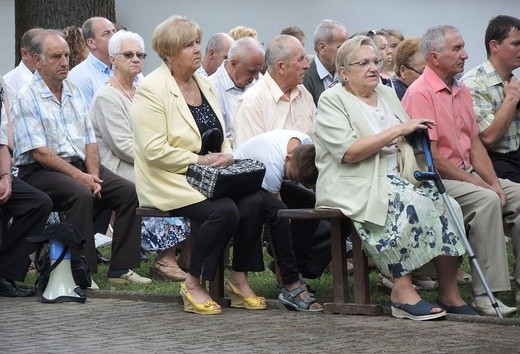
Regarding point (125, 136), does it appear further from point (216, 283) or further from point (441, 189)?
point (441, 189)

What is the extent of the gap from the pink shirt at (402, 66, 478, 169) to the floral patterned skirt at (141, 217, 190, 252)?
2.37 m

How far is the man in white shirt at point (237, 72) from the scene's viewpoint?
12344 millimetres

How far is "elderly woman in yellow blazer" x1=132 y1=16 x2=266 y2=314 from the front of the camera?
32.9 ft

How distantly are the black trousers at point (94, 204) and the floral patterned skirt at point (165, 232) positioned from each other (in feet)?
1.65

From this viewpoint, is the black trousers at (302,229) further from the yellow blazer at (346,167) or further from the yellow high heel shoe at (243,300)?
the yellow blazer at (346,167)

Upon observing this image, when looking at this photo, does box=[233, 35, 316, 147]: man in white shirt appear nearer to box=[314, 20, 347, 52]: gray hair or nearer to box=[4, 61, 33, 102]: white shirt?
box=[314, 20, 347, 52]: gray hair

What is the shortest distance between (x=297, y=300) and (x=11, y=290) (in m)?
2.19

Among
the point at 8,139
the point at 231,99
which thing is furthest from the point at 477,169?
the point at 8,139

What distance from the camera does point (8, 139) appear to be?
11.5 metres

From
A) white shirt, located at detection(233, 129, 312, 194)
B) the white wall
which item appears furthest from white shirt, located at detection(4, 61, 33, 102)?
the white wall

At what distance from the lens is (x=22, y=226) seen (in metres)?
11.1

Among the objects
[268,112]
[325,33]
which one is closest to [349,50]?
[268,112]

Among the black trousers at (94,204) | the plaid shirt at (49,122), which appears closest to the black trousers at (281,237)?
the black trousers at (94,204)

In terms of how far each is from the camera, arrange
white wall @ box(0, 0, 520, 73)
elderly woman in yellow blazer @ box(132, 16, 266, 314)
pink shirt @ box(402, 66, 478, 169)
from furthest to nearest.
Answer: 1. white wall @ box(0, 0, 520, 73)
2. pink shirt @ box(402, 66, 478, 169)
3. elderly woman in yellow blazer @ box(132, 16, 266, 314)
